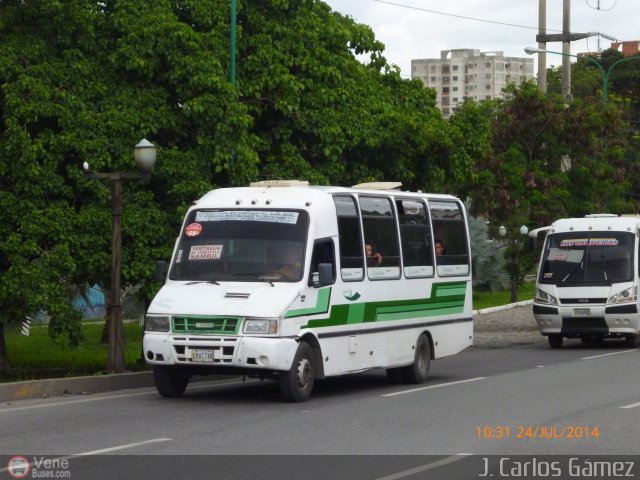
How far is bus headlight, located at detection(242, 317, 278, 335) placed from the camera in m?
15.5

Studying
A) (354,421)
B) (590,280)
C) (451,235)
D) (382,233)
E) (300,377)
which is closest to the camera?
(354,421)

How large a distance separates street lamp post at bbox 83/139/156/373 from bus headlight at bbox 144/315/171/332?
3660 mm

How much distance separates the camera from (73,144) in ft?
71.4

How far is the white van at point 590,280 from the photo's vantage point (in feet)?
92.3

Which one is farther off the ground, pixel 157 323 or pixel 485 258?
pixel 157 323

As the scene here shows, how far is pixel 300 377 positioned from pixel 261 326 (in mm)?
976

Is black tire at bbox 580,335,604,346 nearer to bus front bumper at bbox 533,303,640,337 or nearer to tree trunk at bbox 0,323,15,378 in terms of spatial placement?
bus front bumper at bbox 533,303,640,337

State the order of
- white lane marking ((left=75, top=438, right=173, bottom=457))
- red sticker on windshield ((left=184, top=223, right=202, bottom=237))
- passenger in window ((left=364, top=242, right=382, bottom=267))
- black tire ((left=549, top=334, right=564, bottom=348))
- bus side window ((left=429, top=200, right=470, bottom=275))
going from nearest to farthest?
white lane marking ((left=75, top=438, right=173, bottom=457)) < red sticker on windshield ((left=184, top=223, right=202, bottom=237)) < passenger in window ((left=364, top=242, right=382, bottom=267)) < bus side window ((left=429, top=200, right=470, bottom=275)) < black tire ((left=549, top=334, right=564, bottom=348))

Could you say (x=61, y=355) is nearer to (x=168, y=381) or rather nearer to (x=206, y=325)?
(x=168, y=381)

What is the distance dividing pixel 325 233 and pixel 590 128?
96.2ft

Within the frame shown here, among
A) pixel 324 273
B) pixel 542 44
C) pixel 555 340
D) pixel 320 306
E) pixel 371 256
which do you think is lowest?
pixel 555 340

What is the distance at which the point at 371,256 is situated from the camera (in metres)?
18.3

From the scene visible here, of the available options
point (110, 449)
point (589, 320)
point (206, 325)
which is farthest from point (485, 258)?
point (110, 449)

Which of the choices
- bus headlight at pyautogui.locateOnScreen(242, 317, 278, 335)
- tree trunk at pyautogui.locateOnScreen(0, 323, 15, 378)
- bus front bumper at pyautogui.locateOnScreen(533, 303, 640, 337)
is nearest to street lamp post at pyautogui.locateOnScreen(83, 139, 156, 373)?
bus headlight at pyautogui.locateOnScreen(242, 317, 278, 335)
